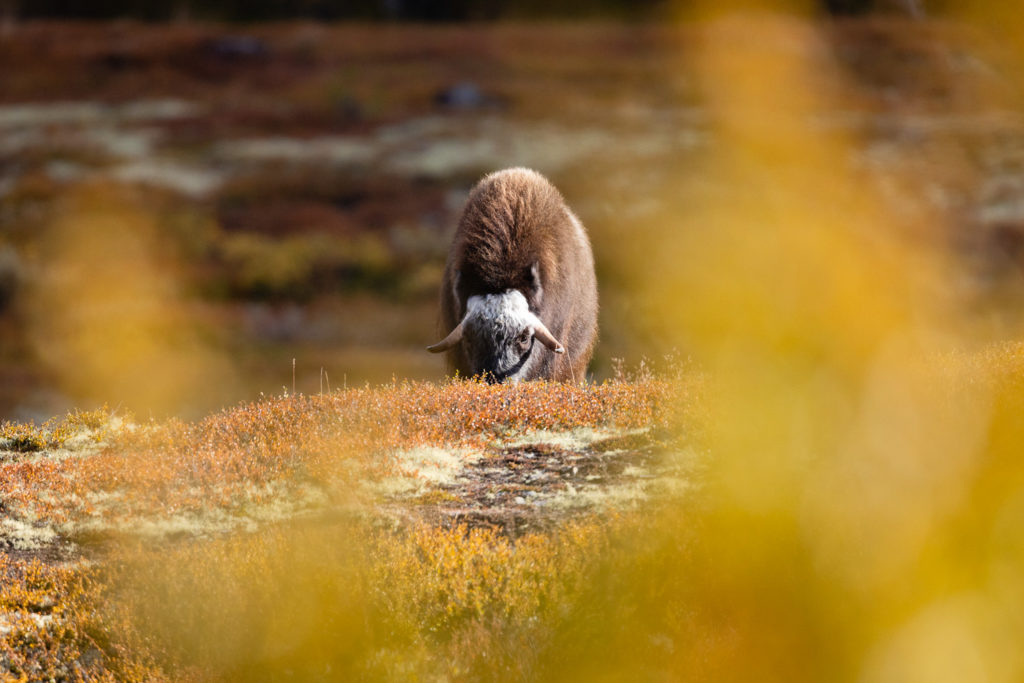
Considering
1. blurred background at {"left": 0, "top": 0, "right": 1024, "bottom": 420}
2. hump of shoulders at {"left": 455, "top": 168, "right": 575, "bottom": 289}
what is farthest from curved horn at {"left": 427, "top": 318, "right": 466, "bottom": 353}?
blurred background at {"left": 0, "top": 0, "right": 1024, "bottom": 420}

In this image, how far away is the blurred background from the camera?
86.2 ft

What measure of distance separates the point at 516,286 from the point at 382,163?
2946 centimetres

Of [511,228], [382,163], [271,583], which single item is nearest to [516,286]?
[511,228]

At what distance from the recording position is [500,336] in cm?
995

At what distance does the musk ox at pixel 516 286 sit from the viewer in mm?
10031

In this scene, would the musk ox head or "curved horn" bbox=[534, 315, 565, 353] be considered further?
"curved horn" bbox=[534, 315, 565, 353]

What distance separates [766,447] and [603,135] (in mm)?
35503

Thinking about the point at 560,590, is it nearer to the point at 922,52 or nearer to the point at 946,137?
the point at 946,137

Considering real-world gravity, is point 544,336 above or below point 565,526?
below

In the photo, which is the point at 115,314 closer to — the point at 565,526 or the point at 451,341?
the point at 451,341

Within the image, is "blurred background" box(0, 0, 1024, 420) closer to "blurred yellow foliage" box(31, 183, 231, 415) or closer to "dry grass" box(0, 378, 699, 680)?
"blurred yellow foliage" box(31, 183, 231, 415)

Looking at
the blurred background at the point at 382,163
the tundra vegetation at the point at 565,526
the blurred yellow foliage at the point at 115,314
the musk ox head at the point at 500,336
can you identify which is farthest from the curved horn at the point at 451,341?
the blurred yellow foliage at the point at 115,314

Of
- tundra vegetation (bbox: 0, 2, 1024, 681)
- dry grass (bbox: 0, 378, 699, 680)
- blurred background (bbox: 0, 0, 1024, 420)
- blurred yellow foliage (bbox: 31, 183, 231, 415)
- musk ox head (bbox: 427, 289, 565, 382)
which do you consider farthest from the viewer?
blurred background (bbox: 0, 0, 1024, 420)

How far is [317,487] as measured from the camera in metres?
6.96
